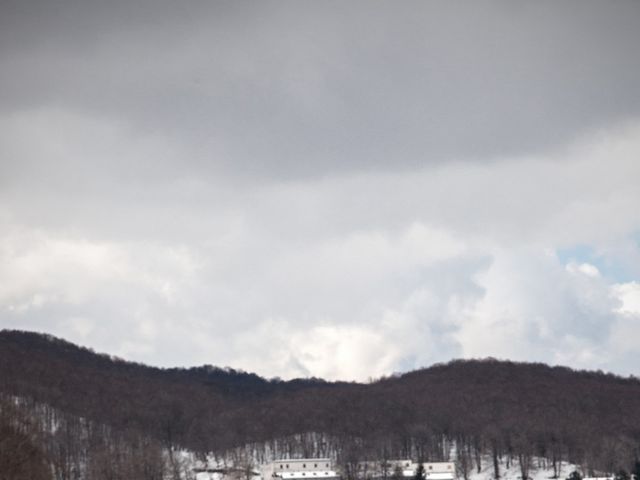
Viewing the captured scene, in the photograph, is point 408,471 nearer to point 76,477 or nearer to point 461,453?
point 461,453

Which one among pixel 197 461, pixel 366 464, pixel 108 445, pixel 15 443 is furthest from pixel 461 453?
pixel 15 443

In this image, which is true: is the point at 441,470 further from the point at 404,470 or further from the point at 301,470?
the point at 301,470

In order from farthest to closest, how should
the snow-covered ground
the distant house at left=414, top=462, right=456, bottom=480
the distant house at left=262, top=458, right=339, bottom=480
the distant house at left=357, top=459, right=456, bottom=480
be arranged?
1. the distant house at left=262, top=458, right=339, bottom=480
2. the snow-covered ground
3. the distant house at left=414, top=462, right=456, bottom=480
4. the distant house at left=357, top=459, right=456, bottom=480

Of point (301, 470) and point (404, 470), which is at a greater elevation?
point (301, 470)

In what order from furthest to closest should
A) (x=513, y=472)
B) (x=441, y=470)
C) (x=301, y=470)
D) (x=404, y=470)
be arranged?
(x=301, y=470) < (x=513, y=472) < (x=404, y=470) < (x=441, y=470)

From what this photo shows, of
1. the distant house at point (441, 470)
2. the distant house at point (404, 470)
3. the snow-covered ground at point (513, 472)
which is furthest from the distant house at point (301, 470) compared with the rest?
the distant house at point (441, 470)

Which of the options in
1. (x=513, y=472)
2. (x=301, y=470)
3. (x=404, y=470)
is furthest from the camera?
(x=301, y=470)

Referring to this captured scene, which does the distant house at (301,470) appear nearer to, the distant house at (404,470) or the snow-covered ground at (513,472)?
the snow-covered ground at (513,472)

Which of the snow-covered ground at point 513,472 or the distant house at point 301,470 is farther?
the distant house at point 301,470

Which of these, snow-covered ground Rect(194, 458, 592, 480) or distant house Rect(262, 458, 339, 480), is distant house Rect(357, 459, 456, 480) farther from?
distant house Rect(262, 458, 339, 480)

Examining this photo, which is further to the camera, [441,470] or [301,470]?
[301,470]

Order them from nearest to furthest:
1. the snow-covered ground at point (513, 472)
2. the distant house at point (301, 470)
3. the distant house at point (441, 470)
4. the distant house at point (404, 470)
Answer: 1. the distant house at point (404, 470)
2. the distant house at point (441, 470)
3. the snow-covered ground at point (513, 472)
4. the distant house at point (301, 470)

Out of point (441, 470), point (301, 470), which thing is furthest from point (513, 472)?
point (301, 470)

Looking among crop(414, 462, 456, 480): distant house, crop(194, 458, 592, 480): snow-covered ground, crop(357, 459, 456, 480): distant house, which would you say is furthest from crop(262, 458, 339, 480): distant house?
crop(414, 462, 456, 480): distant house
